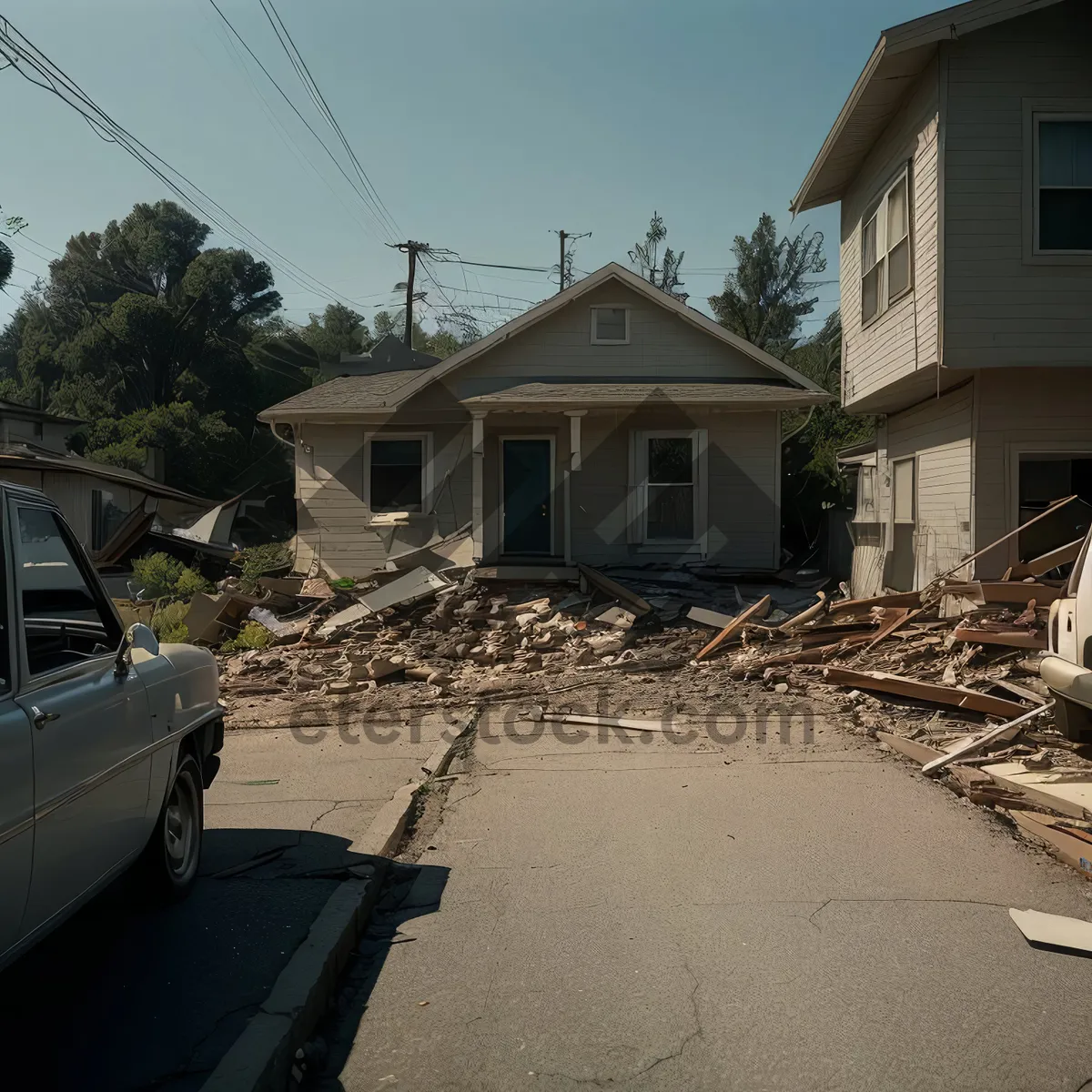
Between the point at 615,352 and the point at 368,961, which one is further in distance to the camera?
Answer: the point at 615,352

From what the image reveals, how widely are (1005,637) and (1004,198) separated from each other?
565 centimetres

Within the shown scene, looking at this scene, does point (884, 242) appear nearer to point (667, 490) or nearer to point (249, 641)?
point (667, 490)

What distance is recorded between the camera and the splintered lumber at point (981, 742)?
7754mm

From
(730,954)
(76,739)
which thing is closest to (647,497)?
(730,954)

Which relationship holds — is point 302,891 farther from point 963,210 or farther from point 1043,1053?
point 963,210

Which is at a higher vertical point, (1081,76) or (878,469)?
(1081,76)

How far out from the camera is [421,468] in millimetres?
20375

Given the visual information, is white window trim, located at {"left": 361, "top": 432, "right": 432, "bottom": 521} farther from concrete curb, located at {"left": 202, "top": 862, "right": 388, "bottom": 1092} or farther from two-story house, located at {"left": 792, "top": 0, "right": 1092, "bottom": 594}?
concrete curb, located at {"left": 202, "top": 862, "right": 388, "bottom": 1092}

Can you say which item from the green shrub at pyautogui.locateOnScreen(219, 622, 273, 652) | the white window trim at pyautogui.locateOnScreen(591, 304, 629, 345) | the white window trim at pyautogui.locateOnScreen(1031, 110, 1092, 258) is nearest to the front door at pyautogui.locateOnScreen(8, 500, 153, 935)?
the green shrub at pyautogui.locateOnScreen(219, 622, 273, 652)

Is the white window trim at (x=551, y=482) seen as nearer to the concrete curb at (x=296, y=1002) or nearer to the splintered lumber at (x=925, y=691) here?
the splintered lumber at (x=925, y=691)

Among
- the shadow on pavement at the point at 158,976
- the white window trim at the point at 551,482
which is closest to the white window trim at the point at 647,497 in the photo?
the white window trim at the point at 551,482

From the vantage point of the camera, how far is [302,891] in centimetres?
562

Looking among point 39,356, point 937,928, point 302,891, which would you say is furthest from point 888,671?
point 39,356

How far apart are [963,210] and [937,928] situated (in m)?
10.1
